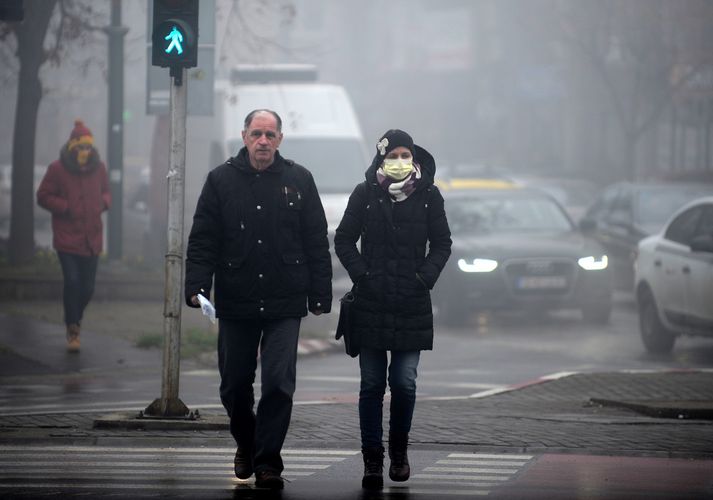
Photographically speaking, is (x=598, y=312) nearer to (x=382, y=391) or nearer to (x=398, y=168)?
(x=382, y=391)

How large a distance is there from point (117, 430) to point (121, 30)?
14.2 m

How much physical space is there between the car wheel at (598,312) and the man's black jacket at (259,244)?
40.3 feet

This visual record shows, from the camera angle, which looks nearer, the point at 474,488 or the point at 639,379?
the point at 474,488

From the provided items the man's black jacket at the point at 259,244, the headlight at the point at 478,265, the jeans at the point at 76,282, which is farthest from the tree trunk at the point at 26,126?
the man's black jacket at the point at 259,244

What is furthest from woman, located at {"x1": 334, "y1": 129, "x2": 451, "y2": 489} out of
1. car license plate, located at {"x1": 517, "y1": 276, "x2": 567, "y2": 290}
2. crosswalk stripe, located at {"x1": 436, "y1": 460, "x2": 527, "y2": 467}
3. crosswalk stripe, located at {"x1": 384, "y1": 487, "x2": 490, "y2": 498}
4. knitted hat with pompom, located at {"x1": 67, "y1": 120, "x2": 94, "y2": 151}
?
car license plate, located at {"x1": 517, "y1": 276, "x2": 567, "y2": 290}

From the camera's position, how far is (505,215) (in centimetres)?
2148

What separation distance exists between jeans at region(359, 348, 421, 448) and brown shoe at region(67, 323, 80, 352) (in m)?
7.56

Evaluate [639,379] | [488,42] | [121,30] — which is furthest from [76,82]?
[639,379]

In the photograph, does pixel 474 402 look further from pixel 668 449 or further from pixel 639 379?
pixel 668 449

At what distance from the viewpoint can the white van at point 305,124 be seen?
83.6 ft

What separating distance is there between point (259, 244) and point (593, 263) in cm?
1249

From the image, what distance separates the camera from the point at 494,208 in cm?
2156

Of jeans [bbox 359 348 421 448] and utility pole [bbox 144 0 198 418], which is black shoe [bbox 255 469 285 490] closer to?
jeans [bbox 359 348 421 448]

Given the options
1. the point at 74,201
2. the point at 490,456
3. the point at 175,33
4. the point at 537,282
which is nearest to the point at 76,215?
the point at 74,201
